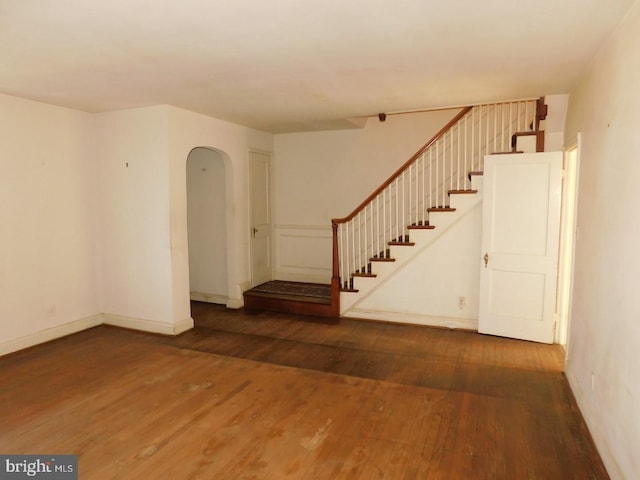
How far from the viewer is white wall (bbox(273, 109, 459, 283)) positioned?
20.0 ft

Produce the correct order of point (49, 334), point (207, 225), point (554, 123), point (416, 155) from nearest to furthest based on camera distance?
point (554, 123) → point (49, 334) → point (416, 155) → point (207, 225)

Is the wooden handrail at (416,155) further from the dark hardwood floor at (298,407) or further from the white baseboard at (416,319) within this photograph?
the dark hardwood floor at (298,407)

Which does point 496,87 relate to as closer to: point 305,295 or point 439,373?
point 439,373

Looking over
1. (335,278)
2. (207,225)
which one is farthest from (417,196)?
(207,225)

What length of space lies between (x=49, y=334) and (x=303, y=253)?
3695 mm

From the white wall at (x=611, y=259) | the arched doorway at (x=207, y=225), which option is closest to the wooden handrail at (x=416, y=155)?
the white wall at (x=611, y=259)

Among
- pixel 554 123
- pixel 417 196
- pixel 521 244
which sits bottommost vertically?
pixel 521 244

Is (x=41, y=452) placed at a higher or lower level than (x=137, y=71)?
lower

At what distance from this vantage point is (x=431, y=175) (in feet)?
17.5

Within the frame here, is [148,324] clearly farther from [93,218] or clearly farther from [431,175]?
[431,175]

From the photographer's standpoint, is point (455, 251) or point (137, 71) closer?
point (137, 71)

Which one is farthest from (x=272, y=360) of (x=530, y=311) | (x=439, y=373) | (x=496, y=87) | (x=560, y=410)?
(x=496, y=87)

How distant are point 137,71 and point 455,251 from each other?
3871mm

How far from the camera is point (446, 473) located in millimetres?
2283
